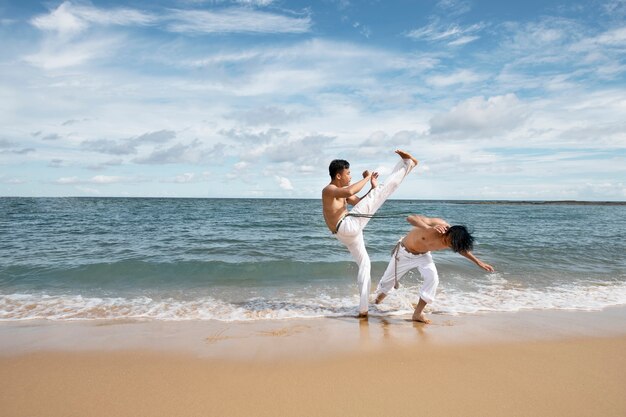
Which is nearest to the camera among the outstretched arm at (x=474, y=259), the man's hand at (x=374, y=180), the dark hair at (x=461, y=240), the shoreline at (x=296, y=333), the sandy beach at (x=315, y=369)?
the sandy beach at (x=315, y=369)

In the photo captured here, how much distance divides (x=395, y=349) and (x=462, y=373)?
31.9 inches

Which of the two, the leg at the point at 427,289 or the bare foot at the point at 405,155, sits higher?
the bare foot at the point at 405,155

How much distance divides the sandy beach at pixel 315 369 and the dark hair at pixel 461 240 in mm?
1071

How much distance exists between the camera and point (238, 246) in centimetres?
1313

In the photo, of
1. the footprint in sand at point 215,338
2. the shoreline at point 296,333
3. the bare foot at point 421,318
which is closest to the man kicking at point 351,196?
the bare foot at point 421,318

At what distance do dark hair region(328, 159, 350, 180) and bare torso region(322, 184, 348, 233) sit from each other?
204 mm

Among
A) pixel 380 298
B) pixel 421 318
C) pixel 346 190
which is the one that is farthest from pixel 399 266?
pixel 346 190

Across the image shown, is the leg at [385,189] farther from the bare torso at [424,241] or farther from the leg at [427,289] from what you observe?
the leg at [427,289]

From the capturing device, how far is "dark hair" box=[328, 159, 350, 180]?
5.54 metres

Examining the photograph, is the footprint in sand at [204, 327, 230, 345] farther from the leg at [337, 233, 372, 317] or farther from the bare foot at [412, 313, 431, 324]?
the bare foot at [412, 313, 431, 324]

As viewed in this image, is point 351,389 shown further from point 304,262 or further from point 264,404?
point 304,262

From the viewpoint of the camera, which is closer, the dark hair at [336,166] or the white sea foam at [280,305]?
the dark hair at [336,166]

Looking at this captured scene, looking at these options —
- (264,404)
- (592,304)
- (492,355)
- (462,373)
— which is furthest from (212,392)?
(592,304)

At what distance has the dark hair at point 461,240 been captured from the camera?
5027 millimetres
